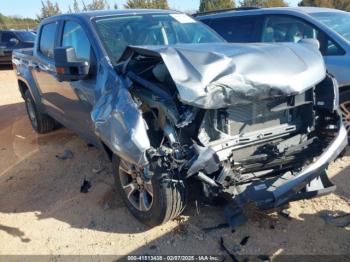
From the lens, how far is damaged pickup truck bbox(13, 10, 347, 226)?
295 centimetres

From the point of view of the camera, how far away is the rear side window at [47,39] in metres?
5.22

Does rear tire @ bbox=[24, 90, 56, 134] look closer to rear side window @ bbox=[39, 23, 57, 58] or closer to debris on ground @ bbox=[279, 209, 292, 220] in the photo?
rear side window @ bbox=[39, 23, 57, 58]

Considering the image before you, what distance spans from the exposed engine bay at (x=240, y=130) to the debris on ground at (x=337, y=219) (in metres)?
0.32

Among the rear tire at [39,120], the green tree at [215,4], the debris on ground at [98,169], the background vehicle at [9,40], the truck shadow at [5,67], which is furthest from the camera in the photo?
the green tree at [215,4]

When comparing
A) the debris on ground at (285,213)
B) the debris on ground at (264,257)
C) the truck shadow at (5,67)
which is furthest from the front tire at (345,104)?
the truck shadow at (5,67)

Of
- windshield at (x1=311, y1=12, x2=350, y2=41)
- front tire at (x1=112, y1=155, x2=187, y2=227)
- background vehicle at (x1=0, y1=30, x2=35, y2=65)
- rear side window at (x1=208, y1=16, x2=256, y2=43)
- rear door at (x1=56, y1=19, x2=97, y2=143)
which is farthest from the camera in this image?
background vehicle at (x1=0, y1=30, x2=35, y2=65)

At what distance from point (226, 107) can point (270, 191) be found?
715 millimetres

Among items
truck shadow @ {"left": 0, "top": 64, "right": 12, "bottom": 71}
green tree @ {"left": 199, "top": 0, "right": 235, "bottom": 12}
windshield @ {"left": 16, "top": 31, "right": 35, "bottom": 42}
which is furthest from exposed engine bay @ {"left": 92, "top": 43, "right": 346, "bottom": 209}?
green tree @ {"left": 199, "top": 0, "right": 235, "bottom": 12}

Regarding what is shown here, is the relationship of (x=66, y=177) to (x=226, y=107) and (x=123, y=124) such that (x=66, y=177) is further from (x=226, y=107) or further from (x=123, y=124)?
(x=226, y=107)

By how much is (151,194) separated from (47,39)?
10.6 feet

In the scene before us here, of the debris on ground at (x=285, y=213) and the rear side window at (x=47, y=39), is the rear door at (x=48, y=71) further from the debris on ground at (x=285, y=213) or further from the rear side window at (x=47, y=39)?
the debris on ground at (x=285, y=213)

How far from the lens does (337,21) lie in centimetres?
546

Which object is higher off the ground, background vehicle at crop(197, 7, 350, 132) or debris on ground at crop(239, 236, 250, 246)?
background vehicle at crop(197, 7, 350, 132)

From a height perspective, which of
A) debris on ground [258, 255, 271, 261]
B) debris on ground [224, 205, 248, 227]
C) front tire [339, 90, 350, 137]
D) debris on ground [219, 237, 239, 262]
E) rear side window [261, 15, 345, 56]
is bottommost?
debris on ground [219, 237, 239, 262]
